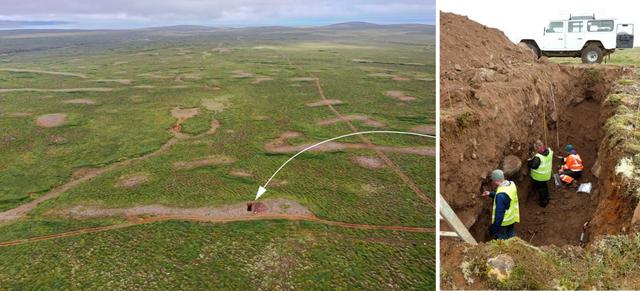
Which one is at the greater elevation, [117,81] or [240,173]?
[117,81]

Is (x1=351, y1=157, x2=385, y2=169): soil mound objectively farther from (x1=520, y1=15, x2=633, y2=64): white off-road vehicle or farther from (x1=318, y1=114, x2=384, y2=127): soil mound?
(x1=520, y1=15, x2=633, y2=64): white off-road vehicle

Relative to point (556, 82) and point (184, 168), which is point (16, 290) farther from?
point (556, 82)

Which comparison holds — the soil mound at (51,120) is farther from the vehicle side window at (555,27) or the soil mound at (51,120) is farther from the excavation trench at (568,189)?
the vehicle side window at (555,27)

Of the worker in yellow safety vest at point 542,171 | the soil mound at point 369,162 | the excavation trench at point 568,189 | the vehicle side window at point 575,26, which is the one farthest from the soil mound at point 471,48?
the vehicle side window at point 575,26

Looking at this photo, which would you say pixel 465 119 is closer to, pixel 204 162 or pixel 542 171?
pixel 542 171

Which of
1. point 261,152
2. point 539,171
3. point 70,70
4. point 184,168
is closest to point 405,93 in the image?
point 261,152

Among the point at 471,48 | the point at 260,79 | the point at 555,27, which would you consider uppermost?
the point at 555,27

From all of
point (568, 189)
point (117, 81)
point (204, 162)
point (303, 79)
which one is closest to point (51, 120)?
point (204, 162)
